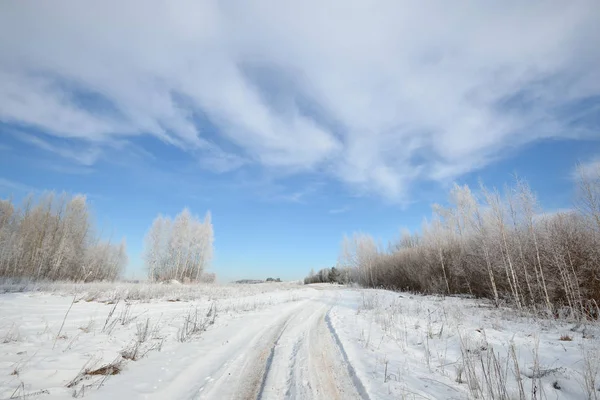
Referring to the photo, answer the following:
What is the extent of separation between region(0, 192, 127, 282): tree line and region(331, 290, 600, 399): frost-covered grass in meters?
29.7

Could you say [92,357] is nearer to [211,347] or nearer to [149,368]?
[149,368]

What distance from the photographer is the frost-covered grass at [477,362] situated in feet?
12.4

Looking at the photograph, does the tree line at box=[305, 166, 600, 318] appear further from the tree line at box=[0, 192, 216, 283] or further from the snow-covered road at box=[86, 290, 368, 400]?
the tree line at box=[0, 192, 216, 283]

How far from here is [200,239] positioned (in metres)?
45.2

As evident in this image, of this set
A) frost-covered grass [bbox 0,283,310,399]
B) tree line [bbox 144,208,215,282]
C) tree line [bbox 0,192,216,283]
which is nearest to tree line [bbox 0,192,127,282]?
tree line [bbox 0,192,216,283]

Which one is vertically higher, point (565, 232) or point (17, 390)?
point (565, 232)

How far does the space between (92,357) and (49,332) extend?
241 cm

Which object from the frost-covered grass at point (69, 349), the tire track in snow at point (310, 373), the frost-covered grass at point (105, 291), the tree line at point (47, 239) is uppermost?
the tree line at point (47, 239)

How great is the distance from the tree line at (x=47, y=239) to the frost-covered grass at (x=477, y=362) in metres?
29.7

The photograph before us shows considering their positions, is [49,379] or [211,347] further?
[211,347]

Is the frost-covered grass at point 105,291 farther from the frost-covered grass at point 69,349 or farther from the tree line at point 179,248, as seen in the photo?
the tree line at point 179,248

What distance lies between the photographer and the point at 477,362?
17.3ft

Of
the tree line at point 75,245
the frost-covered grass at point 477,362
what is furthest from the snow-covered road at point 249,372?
the tree line at point 75,245

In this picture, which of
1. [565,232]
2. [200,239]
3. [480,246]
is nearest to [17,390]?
[565,232]
